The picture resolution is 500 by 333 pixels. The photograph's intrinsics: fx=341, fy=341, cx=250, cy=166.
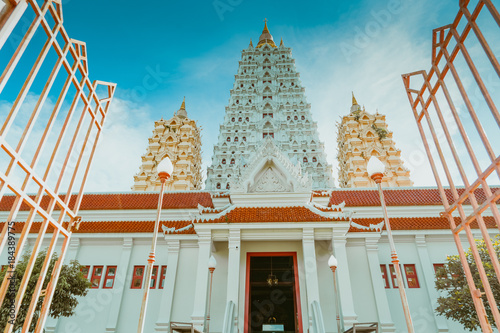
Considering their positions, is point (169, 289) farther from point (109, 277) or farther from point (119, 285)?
point (109, 277)

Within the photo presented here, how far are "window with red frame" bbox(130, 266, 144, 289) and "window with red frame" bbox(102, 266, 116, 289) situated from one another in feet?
2.80

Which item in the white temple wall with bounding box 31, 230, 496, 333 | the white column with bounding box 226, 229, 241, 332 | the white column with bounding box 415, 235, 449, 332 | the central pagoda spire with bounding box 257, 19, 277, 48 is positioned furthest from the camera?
the central pagoda spire with bounding box 257, 19, 277, 48

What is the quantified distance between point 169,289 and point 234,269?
3028 millimetres

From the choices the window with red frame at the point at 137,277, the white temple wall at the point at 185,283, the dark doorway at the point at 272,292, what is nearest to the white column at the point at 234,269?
the dark doorway at the point at 272,292

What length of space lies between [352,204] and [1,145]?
17356 millimetres

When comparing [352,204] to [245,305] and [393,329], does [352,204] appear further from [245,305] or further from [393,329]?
[245,305]

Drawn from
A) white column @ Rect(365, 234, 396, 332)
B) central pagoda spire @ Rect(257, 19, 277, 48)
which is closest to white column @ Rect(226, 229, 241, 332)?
white column @ Rect(365, 234, 396, 332)

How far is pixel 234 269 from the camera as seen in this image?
11.6m

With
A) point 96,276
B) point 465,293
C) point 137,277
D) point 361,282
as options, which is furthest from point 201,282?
point 465,293

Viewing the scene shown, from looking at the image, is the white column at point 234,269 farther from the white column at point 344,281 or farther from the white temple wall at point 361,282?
the white temple wall at point 361,282

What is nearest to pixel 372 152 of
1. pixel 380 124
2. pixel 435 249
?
pixel 380 124

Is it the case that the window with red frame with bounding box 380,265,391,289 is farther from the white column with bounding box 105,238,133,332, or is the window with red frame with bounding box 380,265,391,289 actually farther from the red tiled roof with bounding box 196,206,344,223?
the white column with bounding box 105,238,133,332

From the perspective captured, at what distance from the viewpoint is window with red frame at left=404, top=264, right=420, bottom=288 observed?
43.5ft

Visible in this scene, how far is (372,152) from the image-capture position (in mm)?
36375
